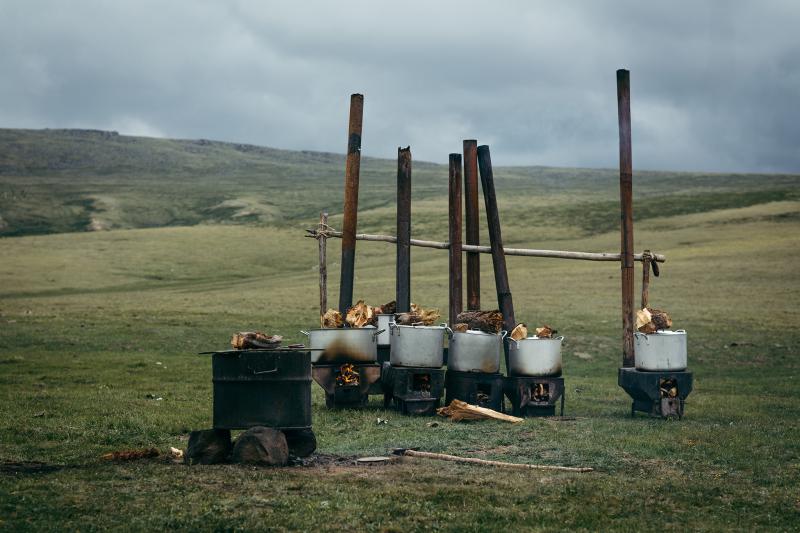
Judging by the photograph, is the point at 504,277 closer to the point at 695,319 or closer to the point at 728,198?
the point at 695,319

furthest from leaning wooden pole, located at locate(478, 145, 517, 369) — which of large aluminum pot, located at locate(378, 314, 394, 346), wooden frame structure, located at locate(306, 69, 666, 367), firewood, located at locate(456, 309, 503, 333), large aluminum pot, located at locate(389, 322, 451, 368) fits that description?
large aluminum pot, located at locate(378, 314, 394, 346)

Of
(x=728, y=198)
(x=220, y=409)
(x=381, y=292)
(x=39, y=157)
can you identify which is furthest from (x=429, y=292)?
(x=39, y=157)

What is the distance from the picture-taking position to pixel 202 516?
8.16 meters

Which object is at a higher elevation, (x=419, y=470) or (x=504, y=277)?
(x=504, y=277)

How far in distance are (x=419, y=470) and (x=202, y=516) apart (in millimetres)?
2926

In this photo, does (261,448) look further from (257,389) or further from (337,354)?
(337,354)

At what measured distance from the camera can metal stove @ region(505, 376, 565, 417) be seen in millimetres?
15289

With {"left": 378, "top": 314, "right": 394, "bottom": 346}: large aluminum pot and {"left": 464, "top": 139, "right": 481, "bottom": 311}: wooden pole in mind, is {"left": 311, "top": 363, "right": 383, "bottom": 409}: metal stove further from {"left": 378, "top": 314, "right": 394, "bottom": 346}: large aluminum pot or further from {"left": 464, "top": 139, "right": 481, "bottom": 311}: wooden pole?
{"left": 464, "top": 139, "right": 481, "bottom": 311}: wooden pole

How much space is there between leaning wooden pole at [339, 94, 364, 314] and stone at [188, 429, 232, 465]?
6.02 metres

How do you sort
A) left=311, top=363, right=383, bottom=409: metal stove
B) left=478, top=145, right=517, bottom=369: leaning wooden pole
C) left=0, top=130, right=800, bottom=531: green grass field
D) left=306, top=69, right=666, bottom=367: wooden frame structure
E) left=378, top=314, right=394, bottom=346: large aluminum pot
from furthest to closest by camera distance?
left=378, top=314, right=394, bottom=346: large aluminum pot → left=478, top=145, right=517, bottom=369: leaning wooden pole → left=306, top=69, right=666, bottom=367: wooden frame structure → left=311, top=363, right=383, bottom=409: metal stove → left=0, top=130, right=800, bottom=531: green grass field

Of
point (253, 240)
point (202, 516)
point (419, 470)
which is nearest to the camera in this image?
point (202, 516)

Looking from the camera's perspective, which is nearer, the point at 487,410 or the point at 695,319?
the point at 487,410

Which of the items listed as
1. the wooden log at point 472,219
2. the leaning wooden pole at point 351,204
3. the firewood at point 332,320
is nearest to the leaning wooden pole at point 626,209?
the wooden log at point 472,219

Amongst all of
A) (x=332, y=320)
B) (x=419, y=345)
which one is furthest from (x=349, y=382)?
(x=419, y=345)
